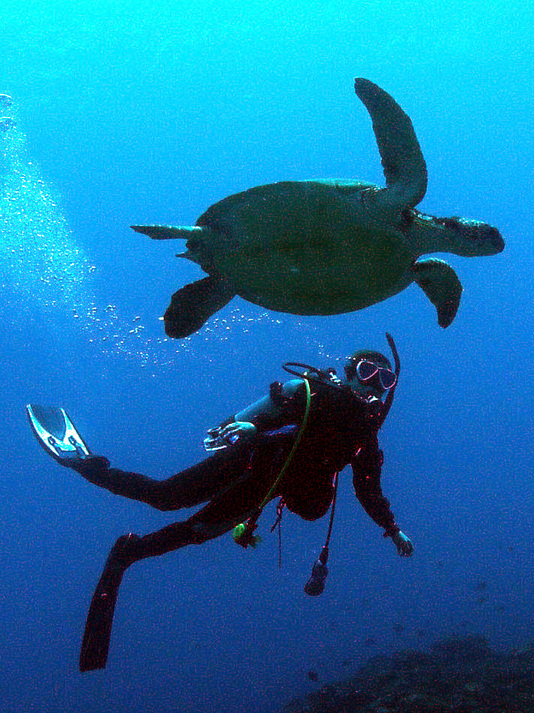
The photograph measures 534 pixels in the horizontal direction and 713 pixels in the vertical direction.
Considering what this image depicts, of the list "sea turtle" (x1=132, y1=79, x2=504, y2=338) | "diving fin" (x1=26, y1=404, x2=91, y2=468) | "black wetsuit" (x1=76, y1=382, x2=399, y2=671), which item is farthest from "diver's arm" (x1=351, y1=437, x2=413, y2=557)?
"diving fin" (x1=26, y1=404, x2=91, y2=468)

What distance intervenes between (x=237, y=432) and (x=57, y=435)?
→ 2.44m

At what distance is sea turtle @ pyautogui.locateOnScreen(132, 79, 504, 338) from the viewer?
113 inches

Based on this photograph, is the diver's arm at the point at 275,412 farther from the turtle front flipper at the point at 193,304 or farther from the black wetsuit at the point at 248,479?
the turtle front flipper at the point at 193,304

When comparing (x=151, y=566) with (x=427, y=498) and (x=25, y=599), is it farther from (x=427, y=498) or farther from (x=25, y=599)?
(x=427, y=498)

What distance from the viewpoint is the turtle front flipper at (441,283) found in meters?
3.59

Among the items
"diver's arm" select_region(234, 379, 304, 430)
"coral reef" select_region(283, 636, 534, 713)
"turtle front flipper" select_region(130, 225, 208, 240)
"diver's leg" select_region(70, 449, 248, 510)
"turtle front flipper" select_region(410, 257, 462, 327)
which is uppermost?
"turtle front flipper" select_region(130, 225, 208, 240)

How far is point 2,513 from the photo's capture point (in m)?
38.9

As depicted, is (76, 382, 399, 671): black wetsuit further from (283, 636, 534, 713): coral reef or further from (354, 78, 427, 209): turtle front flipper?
(283, 636, 534, 713): coral reef

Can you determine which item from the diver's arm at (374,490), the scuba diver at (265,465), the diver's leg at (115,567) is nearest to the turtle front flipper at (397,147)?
the scuba diver at (265,465)

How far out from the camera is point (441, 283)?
3754mm

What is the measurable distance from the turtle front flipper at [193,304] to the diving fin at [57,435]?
4.61ft

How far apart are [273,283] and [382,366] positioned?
1.16 meters

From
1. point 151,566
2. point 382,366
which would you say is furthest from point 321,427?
point 151,566

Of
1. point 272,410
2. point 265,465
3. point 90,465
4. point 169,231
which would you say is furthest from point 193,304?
point 90,465
